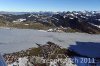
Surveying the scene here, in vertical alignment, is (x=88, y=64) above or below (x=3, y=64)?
below

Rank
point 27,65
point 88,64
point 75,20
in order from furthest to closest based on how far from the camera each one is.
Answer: point 75,20, point 88,64, point 27,65

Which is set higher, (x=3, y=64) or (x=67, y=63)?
(x=3, y=64)

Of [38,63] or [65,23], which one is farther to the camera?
[65,23]

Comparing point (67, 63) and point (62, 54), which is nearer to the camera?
point (67, 63)

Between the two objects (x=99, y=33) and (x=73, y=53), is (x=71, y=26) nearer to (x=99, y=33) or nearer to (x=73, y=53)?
(x=99, y=33)

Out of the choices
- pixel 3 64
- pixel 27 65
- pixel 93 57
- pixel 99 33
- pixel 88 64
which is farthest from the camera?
pixel 99 33

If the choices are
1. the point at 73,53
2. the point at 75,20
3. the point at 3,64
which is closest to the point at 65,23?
the point at 75,20

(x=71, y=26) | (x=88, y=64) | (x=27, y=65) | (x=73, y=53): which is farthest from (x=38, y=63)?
(x=71, y=26)

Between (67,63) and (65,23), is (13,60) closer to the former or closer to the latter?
(67,63)

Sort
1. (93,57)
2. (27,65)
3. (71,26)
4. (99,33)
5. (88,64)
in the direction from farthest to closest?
(71,26) → (99,33) → (93,57) → (88,64) → (27,65)
